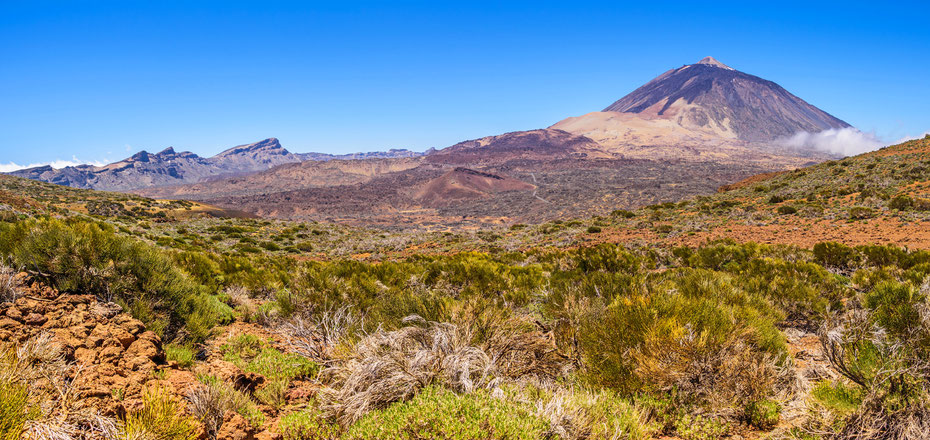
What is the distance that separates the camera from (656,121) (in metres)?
193

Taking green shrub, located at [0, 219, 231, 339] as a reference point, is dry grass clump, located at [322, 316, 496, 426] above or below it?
below

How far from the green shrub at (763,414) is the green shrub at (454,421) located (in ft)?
5.92

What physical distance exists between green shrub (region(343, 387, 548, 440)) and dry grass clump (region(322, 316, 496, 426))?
0.27m

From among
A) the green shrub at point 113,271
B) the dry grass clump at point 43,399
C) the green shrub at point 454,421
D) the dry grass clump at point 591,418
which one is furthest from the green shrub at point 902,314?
the green shrub at point 113,271

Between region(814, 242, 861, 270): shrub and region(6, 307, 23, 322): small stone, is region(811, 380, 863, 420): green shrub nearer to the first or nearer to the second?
region(6, 307, 23, 322): small stone

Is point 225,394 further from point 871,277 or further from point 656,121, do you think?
point 656,121

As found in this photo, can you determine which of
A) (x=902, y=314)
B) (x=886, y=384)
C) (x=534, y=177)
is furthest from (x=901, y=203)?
(x=534, y=177)

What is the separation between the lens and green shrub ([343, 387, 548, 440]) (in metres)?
2.05

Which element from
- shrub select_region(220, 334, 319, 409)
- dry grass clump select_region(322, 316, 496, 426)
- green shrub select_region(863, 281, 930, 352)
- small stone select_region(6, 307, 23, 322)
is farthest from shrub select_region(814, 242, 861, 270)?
small stone select_region(6, 307, 23, 322)

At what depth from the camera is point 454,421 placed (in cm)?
212

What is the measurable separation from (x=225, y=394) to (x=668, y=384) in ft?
10.5

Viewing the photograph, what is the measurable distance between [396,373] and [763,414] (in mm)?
2687

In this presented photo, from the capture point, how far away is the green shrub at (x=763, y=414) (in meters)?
2.82

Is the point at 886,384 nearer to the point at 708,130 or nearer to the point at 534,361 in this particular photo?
the point at 534,361
